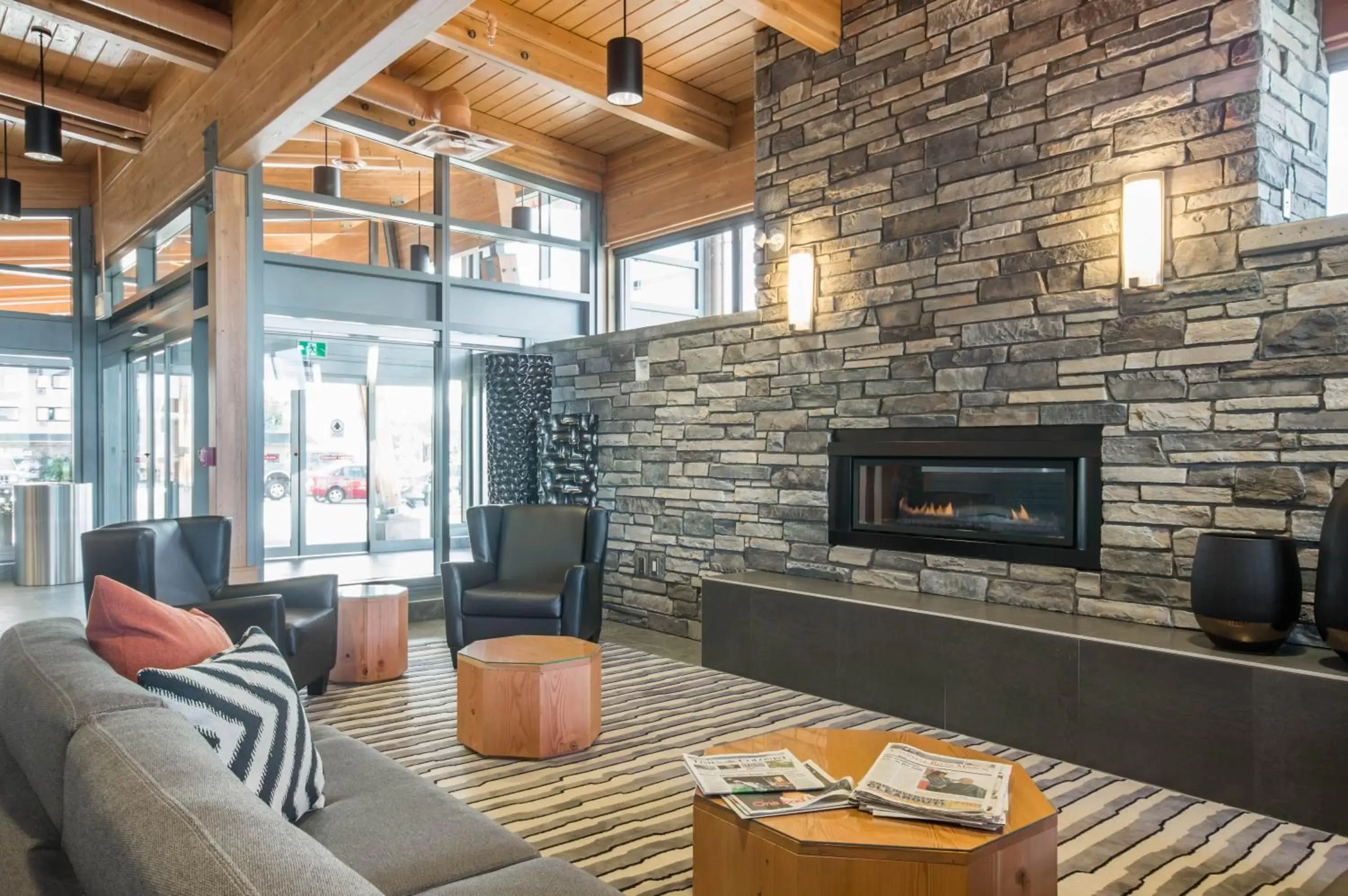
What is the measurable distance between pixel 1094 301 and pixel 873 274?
3.99 feet

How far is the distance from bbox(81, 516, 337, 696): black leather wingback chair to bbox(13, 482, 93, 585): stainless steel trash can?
440 cm

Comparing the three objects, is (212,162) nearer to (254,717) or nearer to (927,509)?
(927,509)

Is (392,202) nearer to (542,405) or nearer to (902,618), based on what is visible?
(542,405)

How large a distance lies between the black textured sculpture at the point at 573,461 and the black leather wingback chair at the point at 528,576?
0.79m

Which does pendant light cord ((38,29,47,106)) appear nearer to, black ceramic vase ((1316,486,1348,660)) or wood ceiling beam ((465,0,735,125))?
wood ceiling beam ((465,0,735,125))

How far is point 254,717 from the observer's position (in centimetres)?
176

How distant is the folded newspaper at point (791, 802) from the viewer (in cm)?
199

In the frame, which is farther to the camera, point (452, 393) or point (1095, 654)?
point (452, 393)

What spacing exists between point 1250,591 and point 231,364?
17.4 ft

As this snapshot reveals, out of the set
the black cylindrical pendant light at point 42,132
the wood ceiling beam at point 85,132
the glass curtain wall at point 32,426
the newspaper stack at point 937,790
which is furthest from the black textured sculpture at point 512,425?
the newspaper stack at point 937,790

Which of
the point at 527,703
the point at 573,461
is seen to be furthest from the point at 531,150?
the point at 527,703

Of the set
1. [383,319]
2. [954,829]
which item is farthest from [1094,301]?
[383,319]

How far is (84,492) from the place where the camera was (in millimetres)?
Answer: 8125

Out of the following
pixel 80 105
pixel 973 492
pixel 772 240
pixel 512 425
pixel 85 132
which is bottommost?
pixel 973 492
